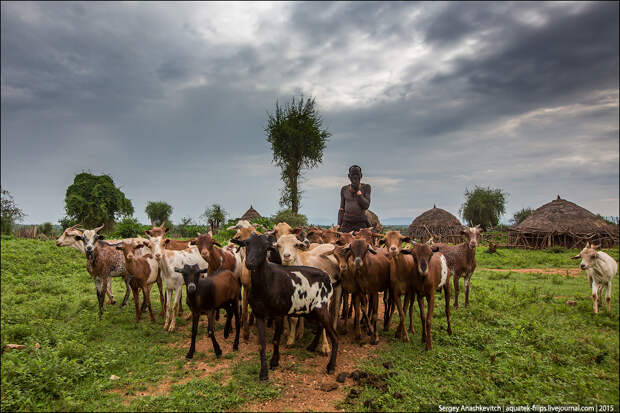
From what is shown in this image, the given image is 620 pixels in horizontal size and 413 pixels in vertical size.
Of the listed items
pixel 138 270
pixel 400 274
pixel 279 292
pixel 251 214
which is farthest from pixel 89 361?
pixel 251 214

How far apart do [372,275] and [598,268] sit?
760cm

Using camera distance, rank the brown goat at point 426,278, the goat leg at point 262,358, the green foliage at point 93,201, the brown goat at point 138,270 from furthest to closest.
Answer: the green foliage at point 93,201 < the brown goat at point 138,270 < the brown goat at point 426,278 < the goat leg at point 262,358

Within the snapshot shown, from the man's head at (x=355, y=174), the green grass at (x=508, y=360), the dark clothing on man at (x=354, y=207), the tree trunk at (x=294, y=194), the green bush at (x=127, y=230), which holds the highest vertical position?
the tree trunk at (x=294, y=194)

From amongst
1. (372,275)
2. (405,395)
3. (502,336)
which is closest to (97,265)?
(372,275)

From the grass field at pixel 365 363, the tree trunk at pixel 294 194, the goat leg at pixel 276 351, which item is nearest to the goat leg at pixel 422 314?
the grass field at pixel 365 363

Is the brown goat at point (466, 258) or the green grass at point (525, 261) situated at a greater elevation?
the brown goat at point (466, 258)

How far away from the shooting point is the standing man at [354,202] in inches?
406

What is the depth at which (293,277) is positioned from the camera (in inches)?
227

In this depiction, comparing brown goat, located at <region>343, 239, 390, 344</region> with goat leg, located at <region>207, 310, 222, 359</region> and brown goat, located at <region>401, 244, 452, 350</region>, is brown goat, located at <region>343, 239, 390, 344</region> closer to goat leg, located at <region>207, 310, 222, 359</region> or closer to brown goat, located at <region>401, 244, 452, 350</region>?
brown goat, located at <region>401, 244, 452, 350</region>

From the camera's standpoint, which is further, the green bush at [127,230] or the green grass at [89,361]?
the green bush at [127,230]

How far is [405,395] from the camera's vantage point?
4.87 m

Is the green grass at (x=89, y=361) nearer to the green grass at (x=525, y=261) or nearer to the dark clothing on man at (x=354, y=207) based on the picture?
the dark clothing on man at (x=354, y=207)

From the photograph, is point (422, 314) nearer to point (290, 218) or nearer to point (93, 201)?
point (290, 218)

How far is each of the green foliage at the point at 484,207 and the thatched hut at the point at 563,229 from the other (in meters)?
23.7
